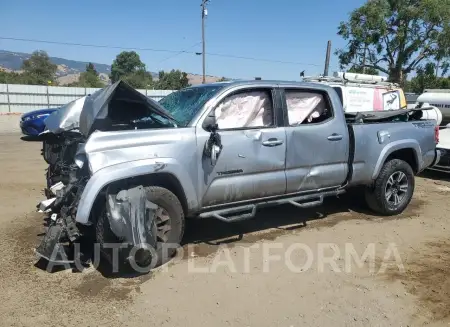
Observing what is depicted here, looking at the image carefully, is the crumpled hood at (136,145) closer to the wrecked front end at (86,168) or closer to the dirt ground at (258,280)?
the wrecked front end at (86,168)

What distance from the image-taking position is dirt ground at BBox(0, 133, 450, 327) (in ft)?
11.2

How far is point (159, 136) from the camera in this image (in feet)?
13.8

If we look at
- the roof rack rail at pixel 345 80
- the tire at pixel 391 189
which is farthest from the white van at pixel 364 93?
the tire at pixel 391 189

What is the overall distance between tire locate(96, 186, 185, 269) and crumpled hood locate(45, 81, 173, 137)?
2.59ft

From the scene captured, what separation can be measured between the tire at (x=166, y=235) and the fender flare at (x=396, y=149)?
302cm

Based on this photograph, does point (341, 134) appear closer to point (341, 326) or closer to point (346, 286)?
point (346, 286)

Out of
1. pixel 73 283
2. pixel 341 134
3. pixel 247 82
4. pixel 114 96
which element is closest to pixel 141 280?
pixel 73 283

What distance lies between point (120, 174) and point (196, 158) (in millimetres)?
826

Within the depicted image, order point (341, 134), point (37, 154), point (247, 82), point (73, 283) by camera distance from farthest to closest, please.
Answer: point (37, 154) < point (341, 134) < point (247, 82) < point (73, 283)

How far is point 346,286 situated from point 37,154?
904cm

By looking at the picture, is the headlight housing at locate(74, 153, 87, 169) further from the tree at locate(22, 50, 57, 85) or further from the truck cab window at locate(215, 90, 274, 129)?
the tree at locate(22, 50, 57, 85)

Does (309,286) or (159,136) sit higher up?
(159,136)

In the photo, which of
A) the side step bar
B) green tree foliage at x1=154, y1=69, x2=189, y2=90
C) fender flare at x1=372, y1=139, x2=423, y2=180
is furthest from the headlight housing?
green tree foliage at x1=154, y1=69, x2=189, y2=90

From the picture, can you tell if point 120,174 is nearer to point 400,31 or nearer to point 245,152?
point 245,152
